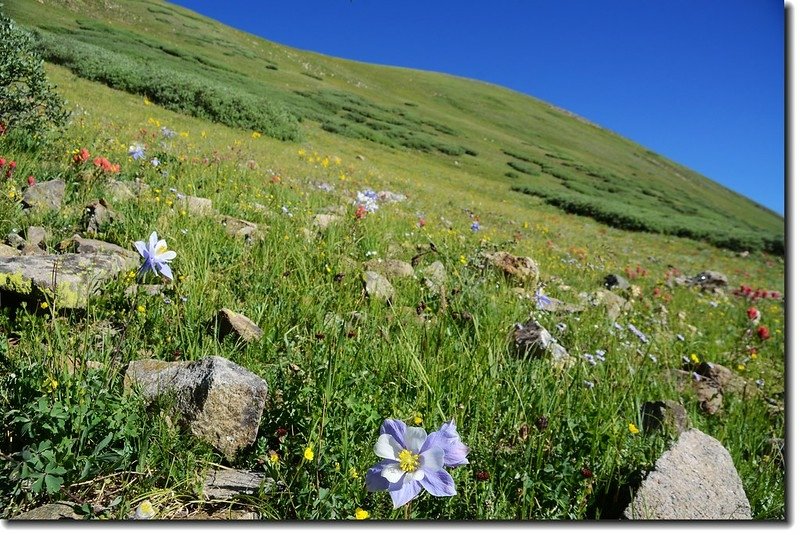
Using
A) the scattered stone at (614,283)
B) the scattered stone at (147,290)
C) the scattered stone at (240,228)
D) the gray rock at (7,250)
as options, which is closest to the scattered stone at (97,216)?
the gray rock at (7,250)

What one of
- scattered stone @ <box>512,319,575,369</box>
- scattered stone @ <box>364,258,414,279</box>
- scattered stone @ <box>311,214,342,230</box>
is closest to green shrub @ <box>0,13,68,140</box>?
scattered stone @ <box>311,214,342,230</box>

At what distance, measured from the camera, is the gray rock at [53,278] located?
2432 millimetres

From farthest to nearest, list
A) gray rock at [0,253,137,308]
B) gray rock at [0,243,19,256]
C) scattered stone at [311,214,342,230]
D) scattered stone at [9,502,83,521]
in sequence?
scattered stone at [311,214,342,230], gray rock at [0,243,19,256], gray rock at [0,253,137,308], scattered stone at [9,502,83,521]

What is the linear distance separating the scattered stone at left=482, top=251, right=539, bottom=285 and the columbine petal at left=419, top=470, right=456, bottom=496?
4.19 metres

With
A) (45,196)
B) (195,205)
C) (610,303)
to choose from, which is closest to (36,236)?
(45,196)

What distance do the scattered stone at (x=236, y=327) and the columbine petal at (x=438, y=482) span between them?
5.14 feet

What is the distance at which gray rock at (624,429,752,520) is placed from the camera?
1840 millimetres

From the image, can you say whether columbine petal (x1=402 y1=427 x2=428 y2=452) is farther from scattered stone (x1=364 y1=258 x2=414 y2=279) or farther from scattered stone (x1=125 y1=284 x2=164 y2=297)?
scattered stone (x1=364 y1=258 x2=414 y2=279)

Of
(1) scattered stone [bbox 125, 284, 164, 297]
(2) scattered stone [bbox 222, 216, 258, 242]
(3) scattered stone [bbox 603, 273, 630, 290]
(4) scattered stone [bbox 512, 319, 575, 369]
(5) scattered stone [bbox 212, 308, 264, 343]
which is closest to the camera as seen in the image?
(5) scattered stone [bbox 212, 308, 264, 343]

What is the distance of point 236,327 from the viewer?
2.66 metres

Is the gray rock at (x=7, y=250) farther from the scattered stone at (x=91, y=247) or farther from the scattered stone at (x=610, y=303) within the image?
the scattered stone at (x=610, y=303)

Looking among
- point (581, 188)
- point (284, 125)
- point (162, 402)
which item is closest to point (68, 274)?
point (162, 402)

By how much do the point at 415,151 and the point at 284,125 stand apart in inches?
538

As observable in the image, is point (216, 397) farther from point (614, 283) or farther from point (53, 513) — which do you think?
point (614, 283)
